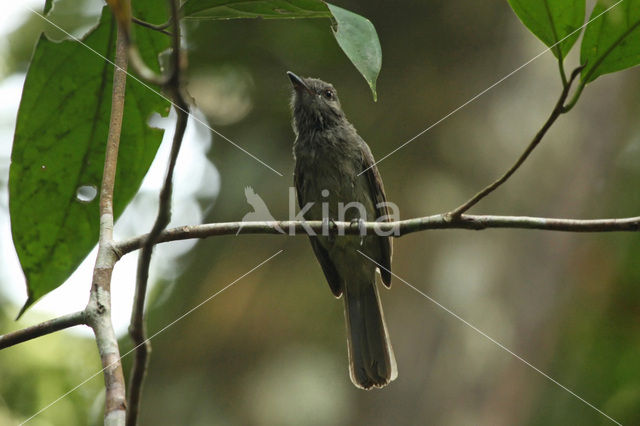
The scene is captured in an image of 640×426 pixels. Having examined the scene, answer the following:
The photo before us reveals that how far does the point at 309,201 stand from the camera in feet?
15.3

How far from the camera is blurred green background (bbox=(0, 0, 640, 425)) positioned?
5.52 metres

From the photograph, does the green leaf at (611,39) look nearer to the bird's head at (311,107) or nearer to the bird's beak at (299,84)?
the bird's head at (311,107)

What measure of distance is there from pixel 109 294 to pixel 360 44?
95cm

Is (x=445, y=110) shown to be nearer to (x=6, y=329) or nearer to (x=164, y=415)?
(x=164, y=415)

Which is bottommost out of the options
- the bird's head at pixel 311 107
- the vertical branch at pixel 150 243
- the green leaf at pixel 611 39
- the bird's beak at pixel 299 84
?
the bird's head at pixel 311 107

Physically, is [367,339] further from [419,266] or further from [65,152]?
[65,152]

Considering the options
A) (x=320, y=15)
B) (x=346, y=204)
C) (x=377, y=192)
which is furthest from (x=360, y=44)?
(x=377, y=192)

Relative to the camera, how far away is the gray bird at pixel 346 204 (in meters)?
4.51

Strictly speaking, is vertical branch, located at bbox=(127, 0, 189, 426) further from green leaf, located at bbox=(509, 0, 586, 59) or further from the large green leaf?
green leaf, located at bbox=(509, 0, 586, 59)

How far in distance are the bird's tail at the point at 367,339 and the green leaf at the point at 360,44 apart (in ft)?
9.21

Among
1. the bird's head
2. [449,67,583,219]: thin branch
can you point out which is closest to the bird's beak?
the bird's head

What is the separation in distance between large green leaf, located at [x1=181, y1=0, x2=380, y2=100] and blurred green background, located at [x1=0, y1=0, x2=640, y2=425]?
11.9 feet

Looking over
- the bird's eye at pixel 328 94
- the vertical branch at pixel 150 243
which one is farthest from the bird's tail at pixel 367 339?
the vertical branch at pixel 150 243

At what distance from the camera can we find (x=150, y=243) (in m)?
1.46
